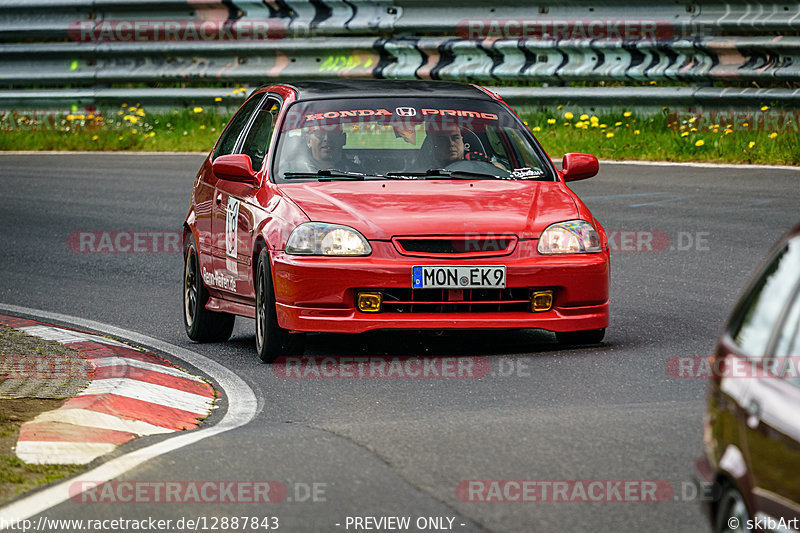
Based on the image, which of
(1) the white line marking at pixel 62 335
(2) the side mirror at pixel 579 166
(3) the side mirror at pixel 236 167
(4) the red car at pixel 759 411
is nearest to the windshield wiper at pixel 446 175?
(2) the side mirror at pixel 579 166

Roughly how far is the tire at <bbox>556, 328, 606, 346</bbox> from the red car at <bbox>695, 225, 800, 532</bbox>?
4.39 m

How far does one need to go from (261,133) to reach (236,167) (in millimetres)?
681

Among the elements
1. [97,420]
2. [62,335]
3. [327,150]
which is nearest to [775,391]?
[97,420]

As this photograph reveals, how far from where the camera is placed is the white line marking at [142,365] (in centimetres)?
841

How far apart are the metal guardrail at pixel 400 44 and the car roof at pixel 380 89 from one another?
6894 millimetres

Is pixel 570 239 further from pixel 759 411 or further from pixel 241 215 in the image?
pixel 759 411

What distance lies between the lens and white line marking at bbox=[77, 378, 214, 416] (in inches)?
297

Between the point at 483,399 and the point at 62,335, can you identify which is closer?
the point at 483,399

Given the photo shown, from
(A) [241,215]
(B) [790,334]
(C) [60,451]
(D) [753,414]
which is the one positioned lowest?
(C) [60,451]

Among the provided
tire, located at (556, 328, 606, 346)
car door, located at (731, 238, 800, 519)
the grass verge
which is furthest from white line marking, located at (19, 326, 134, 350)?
the grass verge

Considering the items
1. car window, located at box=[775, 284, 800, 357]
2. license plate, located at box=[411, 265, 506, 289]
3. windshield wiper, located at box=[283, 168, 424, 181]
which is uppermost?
car window, located at box=[775, 284, 800, 357]

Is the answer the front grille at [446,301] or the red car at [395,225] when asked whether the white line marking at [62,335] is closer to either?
the red car at [395,225]

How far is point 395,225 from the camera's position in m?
8.42

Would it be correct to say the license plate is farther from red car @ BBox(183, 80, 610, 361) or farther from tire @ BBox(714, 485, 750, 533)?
tire @ BBox(714, 485, 750, 533)
